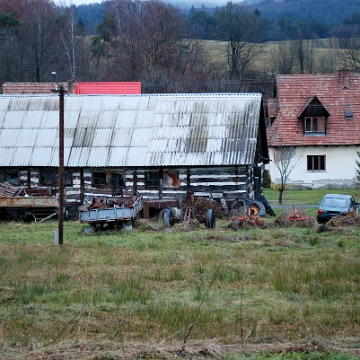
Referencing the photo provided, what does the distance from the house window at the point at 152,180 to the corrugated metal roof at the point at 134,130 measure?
946mm

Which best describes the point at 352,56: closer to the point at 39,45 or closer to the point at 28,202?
the point at 39,45

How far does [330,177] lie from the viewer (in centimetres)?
4488

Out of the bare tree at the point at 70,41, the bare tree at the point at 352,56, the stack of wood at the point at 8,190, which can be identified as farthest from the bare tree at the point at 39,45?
the stack of wood at the point at 8,190

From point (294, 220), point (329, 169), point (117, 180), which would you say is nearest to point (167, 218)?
point (294, 220)

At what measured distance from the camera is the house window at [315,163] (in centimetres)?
4503

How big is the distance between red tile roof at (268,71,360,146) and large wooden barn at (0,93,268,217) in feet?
37.5

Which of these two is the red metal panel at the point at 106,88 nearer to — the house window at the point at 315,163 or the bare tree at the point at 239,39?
the house window at the point at 315,163

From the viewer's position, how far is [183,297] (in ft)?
43.3

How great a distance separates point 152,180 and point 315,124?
17.4 metres

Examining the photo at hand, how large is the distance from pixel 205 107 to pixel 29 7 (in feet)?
184

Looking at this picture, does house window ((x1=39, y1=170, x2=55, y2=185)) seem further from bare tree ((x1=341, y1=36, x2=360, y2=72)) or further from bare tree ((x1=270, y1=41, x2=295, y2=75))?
bare tree ((x1=270, y1=41, x2=295, y2=75))

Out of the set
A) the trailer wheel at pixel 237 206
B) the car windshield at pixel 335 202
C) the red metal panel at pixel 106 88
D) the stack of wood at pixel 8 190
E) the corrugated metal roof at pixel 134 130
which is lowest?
the trailer wheel at pixel 237 206

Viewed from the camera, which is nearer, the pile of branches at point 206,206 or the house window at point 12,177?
the pile of branches at point 206,206

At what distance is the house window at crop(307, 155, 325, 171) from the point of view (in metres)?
45.0
